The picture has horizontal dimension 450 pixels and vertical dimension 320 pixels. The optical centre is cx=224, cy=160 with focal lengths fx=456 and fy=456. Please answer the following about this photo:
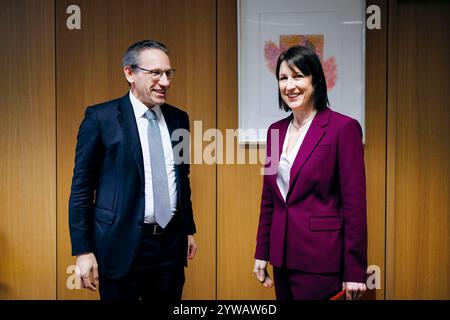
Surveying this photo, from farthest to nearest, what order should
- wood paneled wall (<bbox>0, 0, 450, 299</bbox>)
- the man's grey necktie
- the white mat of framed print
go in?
wood paneled wall (<bbox>0, 0, 450, 299</bbox>), the white mat of framed print, the man's grey necktie

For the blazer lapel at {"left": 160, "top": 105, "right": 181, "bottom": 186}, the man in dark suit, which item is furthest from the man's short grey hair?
the blazer lapel at {"left": 160, "top": 105, "right": 181, "bottom": 186}

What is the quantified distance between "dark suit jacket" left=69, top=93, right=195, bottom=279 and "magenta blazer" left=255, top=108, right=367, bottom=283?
66 centimetres

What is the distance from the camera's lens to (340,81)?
2.77 meters

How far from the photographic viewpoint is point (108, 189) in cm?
206

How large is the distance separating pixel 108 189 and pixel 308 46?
60.0 inches

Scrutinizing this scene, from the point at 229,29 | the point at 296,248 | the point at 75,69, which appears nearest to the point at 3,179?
the point at 75,69

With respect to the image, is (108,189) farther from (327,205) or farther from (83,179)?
(327,205)

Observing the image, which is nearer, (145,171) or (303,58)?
(303,58)

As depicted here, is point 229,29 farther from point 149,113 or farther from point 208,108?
point 149,113

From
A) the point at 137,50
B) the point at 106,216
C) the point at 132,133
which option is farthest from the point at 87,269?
the point at 137,50

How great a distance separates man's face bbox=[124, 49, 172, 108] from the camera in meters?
2.12

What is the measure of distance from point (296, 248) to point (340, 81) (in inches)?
48.7

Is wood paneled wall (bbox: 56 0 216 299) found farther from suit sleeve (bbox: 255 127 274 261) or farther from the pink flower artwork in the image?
suit sleeve (bbox: 255 127 274 261)

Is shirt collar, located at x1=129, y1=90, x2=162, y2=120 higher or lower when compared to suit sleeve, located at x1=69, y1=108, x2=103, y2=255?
higher
